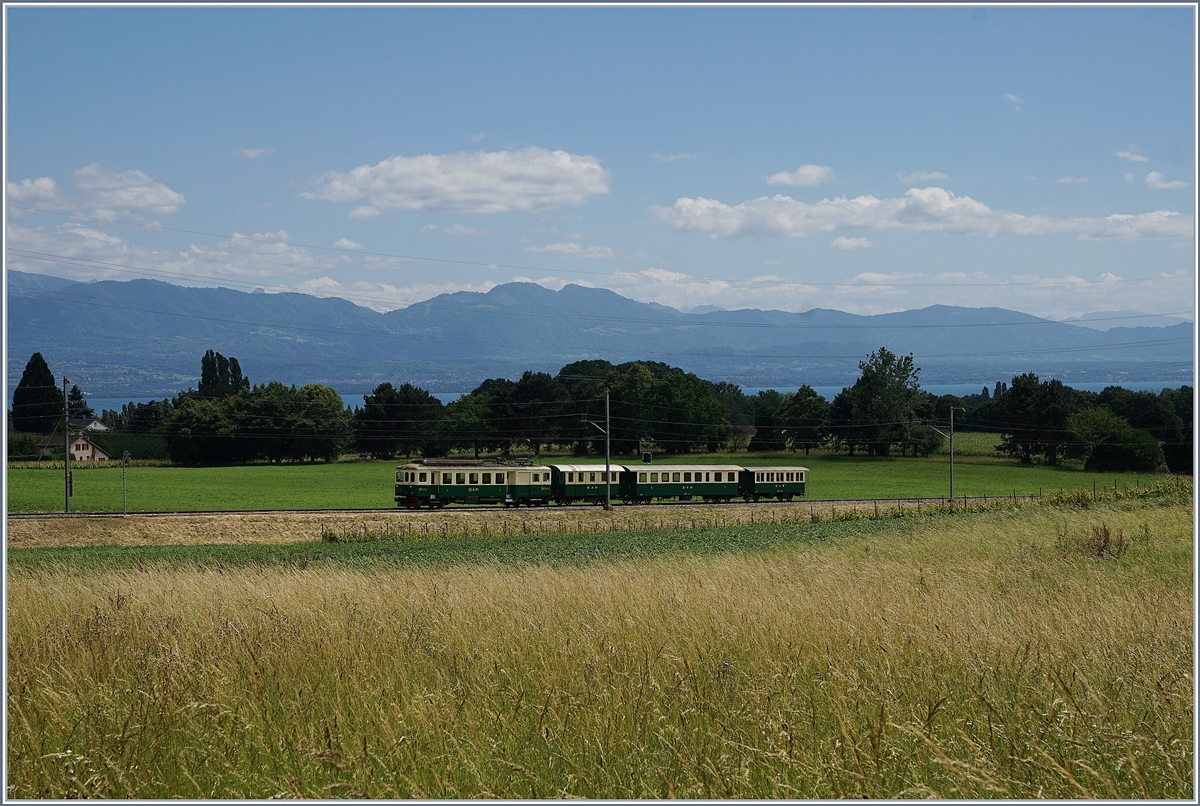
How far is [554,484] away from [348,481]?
28.3 m

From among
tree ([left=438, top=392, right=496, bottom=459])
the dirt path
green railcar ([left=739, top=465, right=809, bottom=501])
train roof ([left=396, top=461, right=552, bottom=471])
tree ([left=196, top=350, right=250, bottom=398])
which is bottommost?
the dirt path

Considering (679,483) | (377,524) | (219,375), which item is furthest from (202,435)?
(679,483)

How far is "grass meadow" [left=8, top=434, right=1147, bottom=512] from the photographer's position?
56312 mm

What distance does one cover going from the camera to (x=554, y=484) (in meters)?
51.7

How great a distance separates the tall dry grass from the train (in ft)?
137

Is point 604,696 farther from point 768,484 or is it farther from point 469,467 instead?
point 768,484

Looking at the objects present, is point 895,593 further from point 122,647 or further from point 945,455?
point 945,455

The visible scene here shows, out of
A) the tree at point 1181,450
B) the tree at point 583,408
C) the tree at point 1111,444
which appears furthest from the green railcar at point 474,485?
the tree at point 1181,450

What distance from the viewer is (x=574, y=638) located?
5.39m

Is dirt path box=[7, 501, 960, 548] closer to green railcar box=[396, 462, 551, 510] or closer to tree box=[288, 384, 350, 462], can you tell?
green railcar box=[396, 462, 551, 510]

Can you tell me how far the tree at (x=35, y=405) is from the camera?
300 ft

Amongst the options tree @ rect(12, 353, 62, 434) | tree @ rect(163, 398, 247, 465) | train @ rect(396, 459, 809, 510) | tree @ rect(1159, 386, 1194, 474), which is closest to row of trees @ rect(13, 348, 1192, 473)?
tree @ rect(163, 398, 247, 465)

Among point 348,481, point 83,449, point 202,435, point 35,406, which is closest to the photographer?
point 348,481

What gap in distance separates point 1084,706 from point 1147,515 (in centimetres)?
2112
